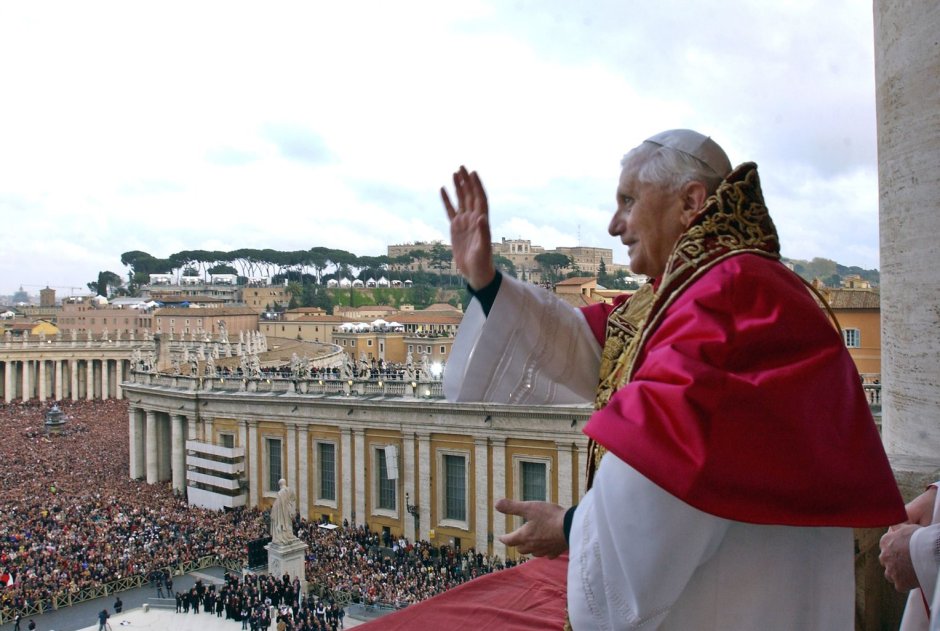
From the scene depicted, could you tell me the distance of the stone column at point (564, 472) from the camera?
827 inches

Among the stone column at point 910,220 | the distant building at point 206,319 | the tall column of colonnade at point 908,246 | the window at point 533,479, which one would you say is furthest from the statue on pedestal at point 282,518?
the distant building at point 206,319

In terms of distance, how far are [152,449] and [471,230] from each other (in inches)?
1349

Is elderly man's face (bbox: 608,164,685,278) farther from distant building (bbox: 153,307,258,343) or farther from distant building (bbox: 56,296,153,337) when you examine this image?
distant building (bbox: 56,296,153,337)

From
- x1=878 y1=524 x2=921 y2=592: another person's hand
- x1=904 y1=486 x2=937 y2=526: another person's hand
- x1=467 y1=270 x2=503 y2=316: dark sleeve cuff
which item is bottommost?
x1=878 y1=524 x2=921 y2=592: another person's hand

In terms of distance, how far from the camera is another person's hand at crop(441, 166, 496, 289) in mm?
2355

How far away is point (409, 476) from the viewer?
24.2 meters

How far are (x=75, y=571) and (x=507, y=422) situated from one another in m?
11.8

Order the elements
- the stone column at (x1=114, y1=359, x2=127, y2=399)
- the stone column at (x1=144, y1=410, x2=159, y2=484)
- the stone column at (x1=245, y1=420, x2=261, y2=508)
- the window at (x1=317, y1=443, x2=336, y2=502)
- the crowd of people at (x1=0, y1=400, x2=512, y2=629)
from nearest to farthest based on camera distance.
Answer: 1. the crowd of people at (x1=0, y1=400, x2=512, y2=629)
2. the window at (x1=317, y1=443, x2=336, y2=502)
3. the stone column at (x1=245, y1=420, x2=261, y2=508)
4. the stone column at (x1=144, y1=410, x2=159, y2=484)
5. the stone column at (x1=114, y1=359, x2=127, y2=399)

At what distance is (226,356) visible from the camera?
40969 mm

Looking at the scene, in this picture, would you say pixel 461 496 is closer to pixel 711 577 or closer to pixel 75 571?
pixel 75 571

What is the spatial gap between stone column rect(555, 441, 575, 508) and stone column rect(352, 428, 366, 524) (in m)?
7.20

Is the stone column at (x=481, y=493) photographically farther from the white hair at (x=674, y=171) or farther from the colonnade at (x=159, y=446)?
the white hair at (x=674, y=171)

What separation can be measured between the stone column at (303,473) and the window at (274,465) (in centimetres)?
127

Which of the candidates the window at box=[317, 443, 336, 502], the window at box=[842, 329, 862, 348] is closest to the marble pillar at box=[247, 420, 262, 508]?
the window at box=[317, 443, 336, 502]
